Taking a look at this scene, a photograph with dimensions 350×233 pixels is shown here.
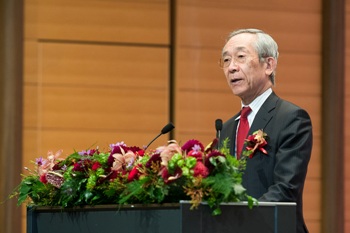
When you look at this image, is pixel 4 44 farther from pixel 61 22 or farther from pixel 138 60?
pixel 138 60

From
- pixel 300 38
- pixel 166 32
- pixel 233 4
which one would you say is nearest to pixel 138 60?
pixel 166 32

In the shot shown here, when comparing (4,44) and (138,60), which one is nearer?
(4,44)

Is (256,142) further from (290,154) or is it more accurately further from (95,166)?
(95,166)

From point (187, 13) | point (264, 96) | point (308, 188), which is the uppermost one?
point (187, 13)

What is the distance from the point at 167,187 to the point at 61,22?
3.32 metres

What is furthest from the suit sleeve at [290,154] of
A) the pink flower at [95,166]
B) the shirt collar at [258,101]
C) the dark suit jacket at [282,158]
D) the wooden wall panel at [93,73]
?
the wooden wall panel at [93,73]

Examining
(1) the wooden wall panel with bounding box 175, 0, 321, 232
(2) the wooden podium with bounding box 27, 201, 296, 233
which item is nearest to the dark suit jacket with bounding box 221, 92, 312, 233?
(2) the wooden podium with bounding box 27, 201, 296, 233

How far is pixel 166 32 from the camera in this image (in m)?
5.56

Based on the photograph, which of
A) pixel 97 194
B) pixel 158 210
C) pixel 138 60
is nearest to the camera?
pixel 158 210

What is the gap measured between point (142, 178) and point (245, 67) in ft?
2.96

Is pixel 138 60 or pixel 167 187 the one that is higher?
pixel 138 60

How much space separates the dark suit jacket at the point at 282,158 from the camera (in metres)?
2.64

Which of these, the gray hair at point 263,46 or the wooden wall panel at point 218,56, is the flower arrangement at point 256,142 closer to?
the gray hair at point 263,46

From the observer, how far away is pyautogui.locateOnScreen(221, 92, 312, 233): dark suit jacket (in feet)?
8.66
